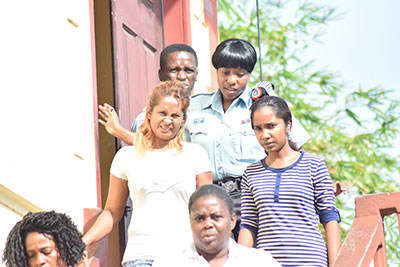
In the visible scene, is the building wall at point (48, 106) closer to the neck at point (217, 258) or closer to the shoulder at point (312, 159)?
the neck at point (217, 258)

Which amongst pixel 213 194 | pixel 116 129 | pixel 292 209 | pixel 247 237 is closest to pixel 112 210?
pixel 116 129

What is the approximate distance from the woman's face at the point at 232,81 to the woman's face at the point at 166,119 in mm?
507

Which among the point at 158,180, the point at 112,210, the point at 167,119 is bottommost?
the point at 112,210

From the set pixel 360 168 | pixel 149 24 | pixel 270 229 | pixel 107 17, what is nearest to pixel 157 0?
pixel 149 24

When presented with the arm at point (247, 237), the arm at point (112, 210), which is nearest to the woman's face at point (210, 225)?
the arm at point (247, 237)

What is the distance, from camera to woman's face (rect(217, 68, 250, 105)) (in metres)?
5.43

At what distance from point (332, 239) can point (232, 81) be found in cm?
126

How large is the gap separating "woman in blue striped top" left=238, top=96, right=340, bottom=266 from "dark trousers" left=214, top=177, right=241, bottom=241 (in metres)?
0.21

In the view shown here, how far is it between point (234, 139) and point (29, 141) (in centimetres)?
126

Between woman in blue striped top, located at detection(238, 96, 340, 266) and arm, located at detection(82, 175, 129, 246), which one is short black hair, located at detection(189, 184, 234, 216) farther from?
arm, located at detection(82, 175, 129, 246)

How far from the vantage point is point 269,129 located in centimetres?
486

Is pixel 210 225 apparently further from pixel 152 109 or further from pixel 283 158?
pixel 152 109

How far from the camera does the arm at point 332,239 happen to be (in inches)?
184

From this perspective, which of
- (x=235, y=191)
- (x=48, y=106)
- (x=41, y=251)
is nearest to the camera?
(x=41, y=251)
